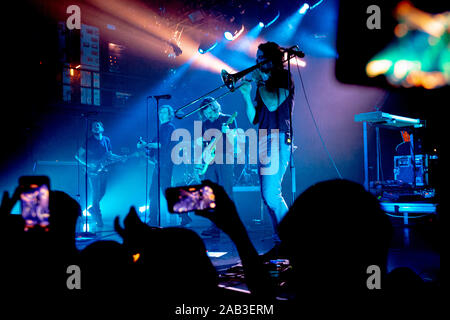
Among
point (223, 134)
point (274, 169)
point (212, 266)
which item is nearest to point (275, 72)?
point (274, 169)

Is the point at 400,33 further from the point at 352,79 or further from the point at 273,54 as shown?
the point at 352,79

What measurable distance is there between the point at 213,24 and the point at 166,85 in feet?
15.5

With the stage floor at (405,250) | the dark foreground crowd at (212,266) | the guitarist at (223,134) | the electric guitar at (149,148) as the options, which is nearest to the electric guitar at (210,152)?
the guitarist at (223,134)

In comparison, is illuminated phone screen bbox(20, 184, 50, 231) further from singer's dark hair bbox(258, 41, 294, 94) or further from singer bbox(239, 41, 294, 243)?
singer's dark hair bbox(258, 41, 294, 94)

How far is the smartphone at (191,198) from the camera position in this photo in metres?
1.12

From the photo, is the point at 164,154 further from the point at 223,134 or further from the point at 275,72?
the point at 275,72

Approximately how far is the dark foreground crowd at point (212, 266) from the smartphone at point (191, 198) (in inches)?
1.2

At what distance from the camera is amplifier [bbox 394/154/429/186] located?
5785mm

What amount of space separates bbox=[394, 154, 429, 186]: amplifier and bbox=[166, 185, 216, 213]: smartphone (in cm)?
559

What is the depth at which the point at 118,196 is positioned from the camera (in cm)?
964

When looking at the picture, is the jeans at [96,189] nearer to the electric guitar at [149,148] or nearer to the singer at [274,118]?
the electric guitar at [149,148]

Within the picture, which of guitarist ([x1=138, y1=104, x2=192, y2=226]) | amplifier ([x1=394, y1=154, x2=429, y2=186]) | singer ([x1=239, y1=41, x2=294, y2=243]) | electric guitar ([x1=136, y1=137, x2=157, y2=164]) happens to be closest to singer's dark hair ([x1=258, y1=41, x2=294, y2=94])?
singer ([x1=239, y1=41, x2=294, y2=243])
